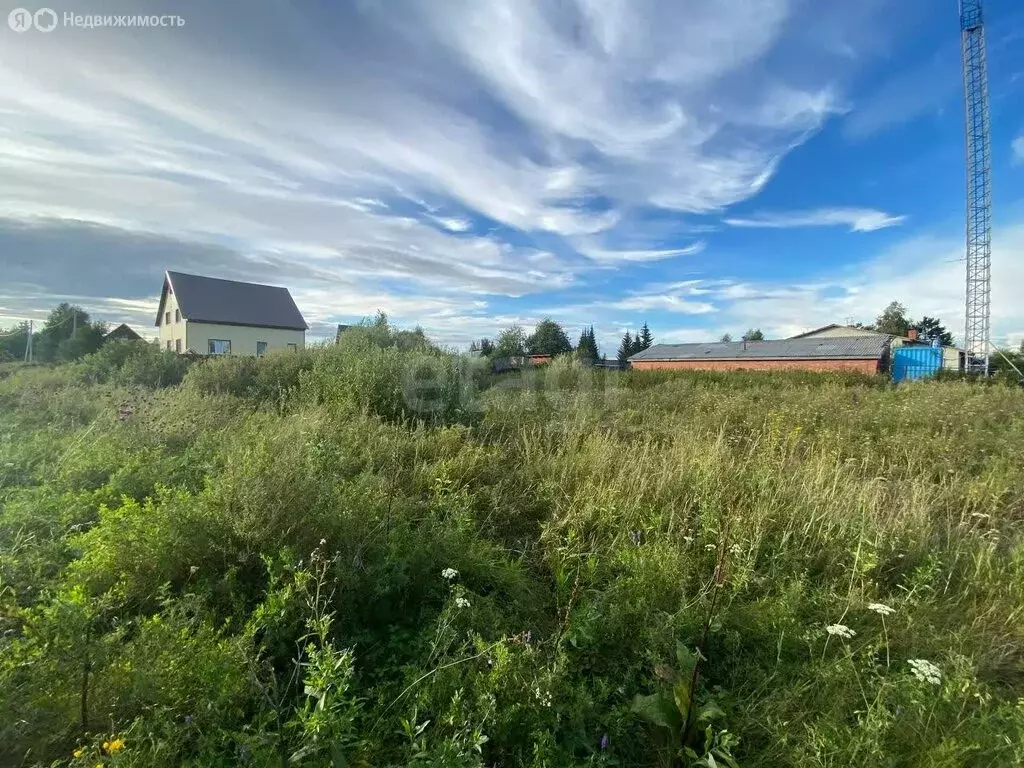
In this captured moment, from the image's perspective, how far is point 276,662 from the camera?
1.87 meters

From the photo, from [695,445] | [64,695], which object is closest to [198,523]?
[64,695]

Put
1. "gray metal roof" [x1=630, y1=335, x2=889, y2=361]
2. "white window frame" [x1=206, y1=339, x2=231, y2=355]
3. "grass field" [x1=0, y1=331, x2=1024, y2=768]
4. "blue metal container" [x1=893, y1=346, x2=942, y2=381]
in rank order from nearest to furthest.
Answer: "grass field" [x1=0, y1=331, x2=1024, y2=768]
"white window frame" [x1=206, y1=339, x2=231, y2=355]
"blue metal container" [x1=893, y1=346, x2=942, y2=381]
"gray metal roof" [x1=630, y1=335, x2=889, y2=361]

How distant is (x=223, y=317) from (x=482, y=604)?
17.1 meters

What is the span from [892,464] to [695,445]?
6.97 ft

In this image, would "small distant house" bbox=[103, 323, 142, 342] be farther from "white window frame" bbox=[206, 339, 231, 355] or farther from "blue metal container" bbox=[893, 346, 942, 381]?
"blue metal container" bbox=[893, 346, 942, 381]

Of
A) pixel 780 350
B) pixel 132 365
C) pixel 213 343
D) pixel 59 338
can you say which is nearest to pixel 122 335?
pixel 132 365

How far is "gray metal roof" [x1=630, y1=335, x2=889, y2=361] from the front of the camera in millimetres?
27975

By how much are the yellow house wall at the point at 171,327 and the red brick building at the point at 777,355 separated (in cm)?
2188

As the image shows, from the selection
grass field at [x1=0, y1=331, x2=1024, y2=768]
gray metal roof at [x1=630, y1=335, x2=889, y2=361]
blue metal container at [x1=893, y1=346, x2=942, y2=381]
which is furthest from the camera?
gray metal roof at [x1=630, y1=335, x2=889, y2=361]

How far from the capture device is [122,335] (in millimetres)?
7918

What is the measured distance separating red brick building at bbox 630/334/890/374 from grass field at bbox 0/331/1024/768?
22627 mm

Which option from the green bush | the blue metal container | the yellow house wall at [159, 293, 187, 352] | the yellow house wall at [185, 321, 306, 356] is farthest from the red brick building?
the green bush

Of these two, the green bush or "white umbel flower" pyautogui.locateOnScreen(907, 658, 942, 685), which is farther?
the green bush

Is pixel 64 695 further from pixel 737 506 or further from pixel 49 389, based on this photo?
pixel 49 389
